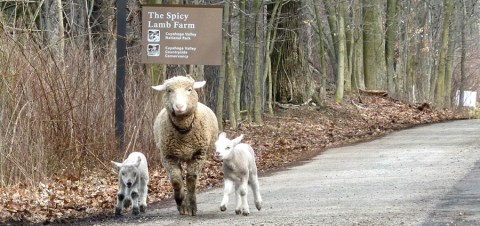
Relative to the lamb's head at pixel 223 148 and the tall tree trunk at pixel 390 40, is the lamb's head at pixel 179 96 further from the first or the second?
the tall tree trunk at pixel 390 40

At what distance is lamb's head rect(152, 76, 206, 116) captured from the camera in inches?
521

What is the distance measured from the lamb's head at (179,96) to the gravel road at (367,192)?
4.52 ft

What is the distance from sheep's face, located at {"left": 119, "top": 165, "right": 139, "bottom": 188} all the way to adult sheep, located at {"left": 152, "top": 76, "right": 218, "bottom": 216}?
510 millimetres

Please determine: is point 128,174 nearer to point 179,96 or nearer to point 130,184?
point 130,184

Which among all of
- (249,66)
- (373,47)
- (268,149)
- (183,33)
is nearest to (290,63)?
(249,66)

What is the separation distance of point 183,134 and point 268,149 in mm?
10881

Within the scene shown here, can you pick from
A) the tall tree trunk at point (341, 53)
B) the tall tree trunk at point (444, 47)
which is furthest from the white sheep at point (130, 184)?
the tall tree trunk at point (444, 47)

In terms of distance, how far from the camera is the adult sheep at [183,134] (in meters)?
13.4

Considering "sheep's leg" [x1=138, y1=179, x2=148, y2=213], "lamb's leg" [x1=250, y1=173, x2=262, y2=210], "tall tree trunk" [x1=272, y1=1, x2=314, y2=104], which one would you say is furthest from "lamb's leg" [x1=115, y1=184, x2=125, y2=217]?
"tall tree trunk" [x1=272, y1=1, x2=314, y2=104]

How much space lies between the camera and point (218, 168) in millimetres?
20562

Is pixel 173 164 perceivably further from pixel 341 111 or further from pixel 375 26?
pixel 375 26

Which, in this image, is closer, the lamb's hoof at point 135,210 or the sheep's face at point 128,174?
the sheep's face at point 128,174

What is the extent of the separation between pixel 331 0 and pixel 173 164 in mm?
28877

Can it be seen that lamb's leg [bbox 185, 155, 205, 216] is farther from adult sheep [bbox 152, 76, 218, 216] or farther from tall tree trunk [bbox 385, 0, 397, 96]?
tall tree trunk [bbox 385, 0, 397, 96]
